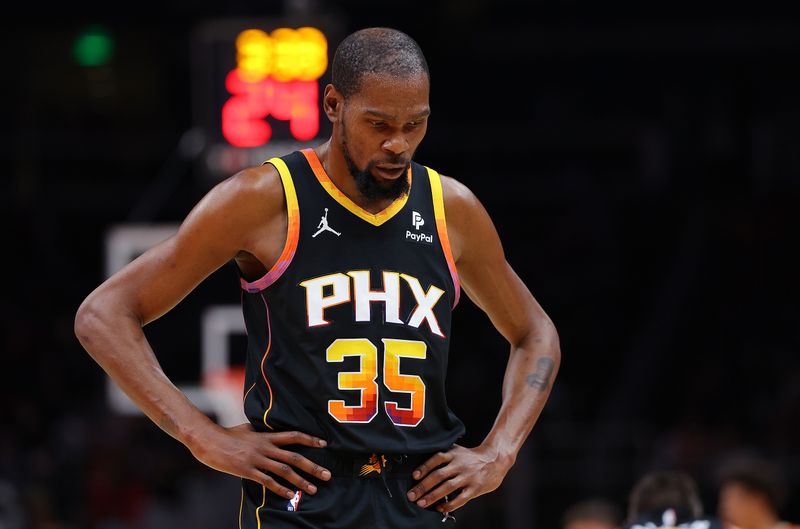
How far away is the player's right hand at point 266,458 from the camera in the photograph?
3.46 meters

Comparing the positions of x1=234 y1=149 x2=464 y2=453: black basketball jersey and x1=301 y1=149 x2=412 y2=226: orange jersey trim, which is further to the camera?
x1=301 y1=149 x2=412 y2=226: orange jersey trim

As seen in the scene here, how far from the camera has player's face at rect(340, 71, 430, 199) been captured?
351 centimetres

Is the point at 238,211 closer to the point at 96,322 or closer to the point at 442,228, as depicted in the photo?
the point at 96,322

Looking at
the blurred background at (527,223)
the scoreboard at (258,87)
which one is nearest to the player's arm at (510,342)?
the scoreboard at (258,87)

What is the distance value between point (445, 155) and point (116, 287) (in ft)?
47.4

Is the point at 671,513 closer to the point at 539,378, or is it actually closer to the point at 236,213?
the point at 539,378

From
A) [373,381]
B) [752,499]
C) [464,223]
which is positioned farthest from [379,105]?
[752,499]

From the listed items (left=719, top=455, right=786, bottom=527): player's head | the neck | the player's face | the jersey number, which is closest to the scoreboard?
(left=719, top=455, right=786, bottom=527): player's head

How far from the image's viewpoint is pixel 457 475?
364 centimetres

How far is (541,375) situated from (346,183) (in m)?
0.81

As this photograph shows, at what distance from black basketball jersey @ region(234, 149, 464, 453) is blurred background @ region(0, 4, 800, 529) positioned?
19.4 ft

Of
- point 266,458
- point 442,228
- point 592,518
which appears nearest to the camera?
point 266,458

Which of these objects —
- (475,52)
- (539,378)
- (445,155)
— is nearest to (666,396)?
(445,155)

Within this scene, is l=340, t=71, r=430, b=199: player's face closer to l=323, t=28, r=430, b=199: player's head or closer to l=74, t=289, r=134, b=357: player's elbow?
l=323, t=28, r=430, b=199: player's head
